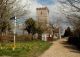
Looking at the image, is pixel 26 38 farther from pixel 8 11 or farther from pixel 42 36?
pixel 8 11

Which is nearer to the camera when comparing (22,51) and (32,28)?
(22,51)

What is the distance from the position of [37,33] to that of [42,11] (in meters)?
40.7

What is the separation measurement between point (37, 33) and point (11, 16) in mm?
63243

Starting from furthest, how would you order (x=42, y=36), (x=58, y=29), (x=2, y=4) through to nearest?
1. (x=58, y=29)
2. (x=42, y=36)
3. (x=2, y=4)

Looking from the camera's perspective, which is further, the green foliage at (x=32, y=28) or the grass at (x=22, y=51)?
the green foliage at (x=32, y=28)

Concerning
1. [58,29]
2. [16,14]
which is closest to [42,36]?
[58,29]

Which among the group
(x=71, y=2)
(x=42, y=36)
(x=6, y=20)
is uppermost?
(x=71, y=2)

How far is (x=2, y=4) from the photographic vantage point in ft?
44.4

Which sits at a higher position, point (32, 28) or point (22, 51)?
point (32, 28)

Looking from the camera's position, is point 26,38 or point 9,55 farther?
point 26,38

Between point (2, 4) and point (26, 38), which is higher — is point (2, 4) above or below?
above

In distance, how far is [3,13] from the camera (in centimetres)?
1389

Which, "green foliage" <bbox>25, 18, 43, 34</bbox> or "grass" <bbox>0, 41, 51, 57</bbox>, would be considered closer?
"grass" <bbox>0, 41, 51, 57</bbox>

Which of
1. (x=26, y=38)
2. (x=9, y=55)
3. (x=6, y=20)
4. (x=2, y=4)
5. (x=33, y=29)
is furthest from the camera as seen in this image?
(x=33, y=29)
